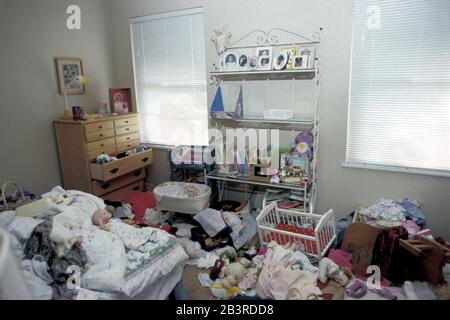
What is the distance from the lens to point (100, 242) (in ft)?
5.50

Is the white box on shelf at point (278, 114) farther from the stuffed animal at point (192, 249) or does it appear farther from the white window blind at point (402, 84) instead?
the stuffed animal at point (192, 249)

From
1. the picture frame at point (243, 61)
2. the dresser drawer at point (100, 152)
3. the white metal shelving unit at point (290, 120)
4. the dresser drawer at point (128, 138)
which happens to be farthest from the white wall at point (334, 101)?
the dresser drawer at point (100, 152)

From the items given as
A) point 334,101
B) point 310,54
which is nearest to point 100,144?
point 310,54

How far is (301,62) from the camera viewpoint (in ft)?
8.07

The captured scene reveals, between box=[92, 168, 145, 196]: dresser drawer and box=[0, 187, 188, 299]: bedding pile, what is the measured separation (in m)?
1.12

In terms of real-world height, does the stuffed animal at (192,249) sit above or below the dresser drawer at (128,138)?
below

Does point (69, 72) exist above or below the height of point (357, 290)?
above

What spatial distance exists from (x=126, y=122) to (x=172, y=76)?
720 mm

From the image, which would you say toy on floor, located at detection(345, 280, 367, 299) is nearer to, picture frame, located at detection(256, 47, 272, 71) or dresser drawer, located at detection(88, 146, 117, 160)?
picture frame, located at detection(256, 47, 272, 71)

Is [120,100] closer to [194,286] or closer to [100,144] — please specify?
[100,144]

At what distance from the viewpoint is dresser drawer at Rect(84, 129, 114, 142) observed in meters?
2.95

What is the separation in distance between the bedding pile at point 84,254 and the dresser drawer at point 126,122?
147cm

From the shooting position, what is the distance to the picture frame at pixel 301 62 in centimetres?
244

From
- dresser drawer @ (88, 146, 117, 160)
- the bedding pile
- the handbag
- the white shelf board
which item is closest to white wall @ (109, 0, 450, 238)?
the white shelf board
